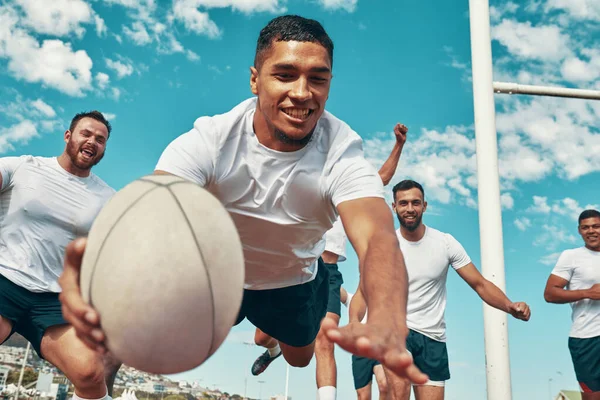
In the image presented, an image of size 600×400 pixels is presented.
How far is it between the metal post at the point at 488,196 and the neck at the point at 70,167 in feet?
16.3

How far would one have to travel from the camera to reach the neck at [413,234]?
7047 mm

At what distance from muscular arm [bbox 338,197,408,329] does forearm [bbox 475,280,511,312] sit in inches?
147

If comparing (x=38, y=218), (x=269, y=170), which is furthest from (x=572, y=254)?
(x=38, y=218)

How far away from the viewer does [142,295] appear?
213cm

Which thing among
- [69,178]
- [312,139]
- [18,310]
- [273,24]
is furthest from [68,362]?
[273,24]

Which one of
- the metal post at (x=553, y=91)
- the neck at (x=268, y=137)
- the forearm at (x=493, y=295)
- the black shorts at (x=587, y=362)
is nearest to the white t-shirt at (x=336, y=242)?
the forearm at (x=493, y=295)

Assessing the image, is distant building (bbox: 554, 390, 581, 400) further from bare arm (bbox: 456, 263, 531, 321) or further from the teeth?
the teeth

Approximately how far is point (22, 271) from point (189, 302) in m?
3.30

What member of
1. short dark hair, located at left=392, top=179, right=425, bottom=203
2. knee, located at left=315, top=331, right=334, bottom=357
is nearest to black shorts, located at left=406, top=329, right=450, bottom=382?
knee, located at left=315, top=331, right=334, bottom=357

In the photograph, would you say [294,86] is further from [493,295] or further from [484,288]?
[484,288]

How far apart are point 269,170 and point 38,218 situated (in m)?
2.63

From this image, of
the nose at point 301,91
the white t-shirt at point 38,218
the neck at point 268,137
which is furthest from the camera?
the white t-shirt at point 38,218

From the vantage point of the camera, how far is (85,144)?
5.45 meters

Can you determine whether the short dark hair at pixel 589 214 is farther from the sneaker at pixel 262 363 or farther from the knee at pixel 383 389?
the sneaker at pixel 262 363
